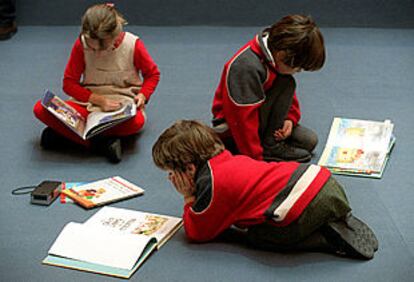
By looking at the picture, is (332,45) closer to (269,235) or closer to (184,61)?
(184,61)

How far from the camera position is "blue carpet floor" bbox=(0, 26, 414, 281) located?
90.7 inches

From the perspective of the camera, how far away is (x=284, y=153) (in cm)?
295

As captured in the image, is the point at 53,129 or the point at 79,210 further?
the point at 53,129

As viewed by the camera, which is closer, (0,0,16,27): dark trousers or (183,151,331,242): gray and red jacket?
(183,151,331,242): gray and red jacket

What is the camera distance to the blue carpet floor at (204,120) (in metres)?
2.30

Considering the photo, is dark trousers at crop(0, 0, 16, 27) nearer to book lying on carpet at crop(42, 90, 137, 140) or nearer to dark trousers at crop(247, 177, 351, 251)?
book lying on carpet at crop(42, 90, 137, 140)

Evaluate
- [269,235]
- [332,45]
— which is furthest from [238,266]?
[332,45]

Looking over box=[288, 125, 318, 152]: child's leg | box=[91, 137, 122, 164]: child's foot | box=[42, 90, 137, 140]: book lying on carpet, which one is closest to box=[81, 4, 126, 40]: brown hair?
box=[42, 90, 137, 140]: book lying on carpet

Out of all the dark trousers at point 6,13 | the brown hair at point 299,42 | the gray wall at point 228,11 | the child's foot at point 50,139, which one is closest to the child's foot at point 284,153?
the brown hair at point 299,42

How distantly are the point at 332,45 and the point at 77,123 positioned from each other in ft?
5.82

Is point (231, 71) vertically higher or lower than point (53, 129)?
higher

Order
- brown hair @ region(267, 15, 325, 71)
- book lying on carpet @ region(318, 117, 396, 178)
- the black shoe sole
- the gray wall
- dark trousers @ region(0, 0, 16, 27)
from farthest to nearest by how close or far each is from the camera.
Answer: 1. the gray wall
2. dark trousers @ region(0, 0, 16, 27)
3. book lying on carpet @ region(318, 117, 396, 178)
4. brown hair @ region(267, 15, 325, 71)
5. the black shoe sole

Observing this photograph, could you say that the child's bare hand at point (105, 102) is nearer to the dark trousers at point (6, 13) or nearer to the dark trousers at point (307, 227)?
the dark trousers at point (307, 227)

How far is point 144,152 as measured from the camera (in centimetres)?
305
